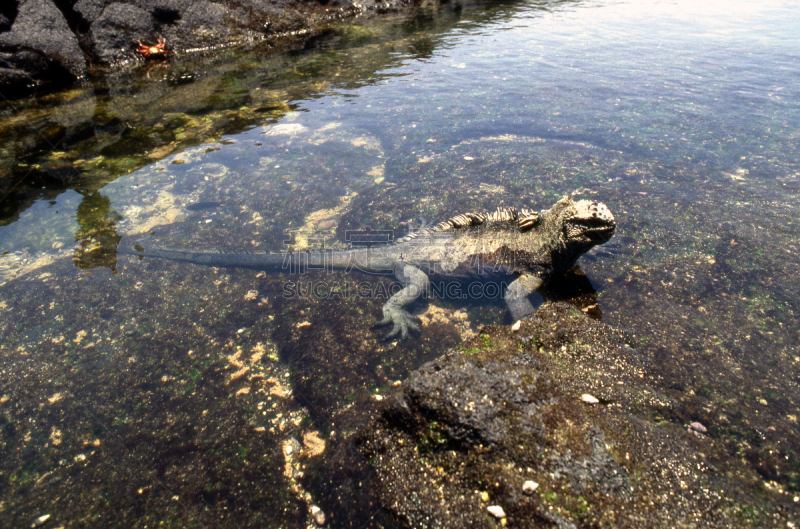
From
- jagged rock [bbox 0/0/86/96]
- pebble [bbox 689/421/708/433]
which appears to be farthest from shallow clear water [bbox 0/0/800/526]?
jagged rock [bbox 0/0/86/96]

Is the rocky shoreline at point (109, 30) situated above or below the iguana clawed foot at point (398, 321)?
above

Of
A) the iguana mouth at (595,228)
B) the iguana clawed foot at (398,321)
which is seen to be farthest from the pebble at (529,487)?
the iguana mouth at (595,228)

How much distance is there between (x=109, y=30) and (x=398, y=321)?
12.5m

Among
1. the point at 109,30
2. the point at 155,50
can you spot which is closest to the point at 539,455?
the point at 155,50

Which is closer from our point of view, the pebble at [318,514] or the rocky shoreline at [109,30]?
the pebble at [318,514]

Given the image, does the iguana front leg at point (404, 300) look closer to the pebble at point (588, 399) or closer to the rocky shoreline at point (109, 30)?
the pebble at point (588, 399)

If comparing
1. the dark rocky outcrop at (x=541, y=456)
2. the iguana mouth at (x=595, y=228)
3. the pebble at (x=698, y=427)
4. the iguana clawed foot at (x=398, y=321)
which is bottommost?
the iguana clawed foot at (x=398, y=321)

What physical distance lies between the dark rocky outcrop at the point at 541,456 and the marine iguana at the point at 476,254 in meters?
1.33

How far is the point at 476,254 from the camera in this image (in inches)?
153

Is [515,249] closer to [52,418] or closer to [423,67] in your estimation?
[52,418]

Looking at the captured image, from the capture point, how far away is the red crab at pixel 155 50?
1061cm

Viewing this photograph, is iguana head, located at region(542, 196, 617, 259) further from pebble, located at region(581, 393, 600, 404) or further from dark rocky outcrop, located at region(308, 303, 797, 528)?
pebble, located at region(581, 393, 600, 404)

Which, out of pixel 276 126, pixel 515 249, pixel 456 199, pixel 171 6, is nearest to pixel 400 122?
pixel 276 126

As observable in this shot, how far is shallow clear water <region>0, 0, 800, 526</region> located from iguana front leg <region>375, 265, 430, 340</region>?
16 centimetres
